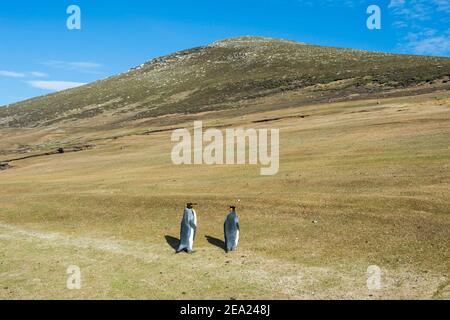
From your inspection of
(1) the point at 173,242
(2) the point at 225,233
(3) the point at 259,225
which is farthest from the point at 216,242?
(3) the point at 259,225

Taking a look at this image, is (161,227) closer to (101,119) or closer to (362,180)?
(362,180)

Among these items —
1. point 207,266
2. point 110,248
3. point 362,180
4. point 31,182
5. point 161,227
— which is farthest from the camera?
point 31,182

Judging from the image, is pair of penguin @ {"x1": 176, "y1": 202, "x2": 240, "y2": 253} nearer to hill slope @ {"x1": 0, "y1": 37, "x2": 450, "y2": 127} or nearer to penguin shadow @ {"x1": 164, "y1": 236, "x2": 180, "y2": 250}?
penguin shadow @ {"x1": 164, "y1": 236, "x2": 180, "y2": 250}

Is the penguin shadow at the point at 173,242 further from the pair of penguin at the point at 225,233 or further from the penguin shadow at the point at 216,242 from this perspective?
the penguin shadow at the point at 216,242

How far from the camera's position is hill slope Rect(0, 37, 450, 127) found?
4338 inches

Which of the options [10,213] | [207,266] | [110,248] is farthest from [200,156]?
[207,266]

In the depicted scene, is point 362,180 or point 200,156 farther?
point 200,156

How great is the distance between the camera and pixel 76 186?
42.3m

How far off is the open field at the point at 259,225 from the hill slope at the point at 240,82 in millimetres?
59953

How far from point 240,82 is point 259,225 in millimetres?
121464

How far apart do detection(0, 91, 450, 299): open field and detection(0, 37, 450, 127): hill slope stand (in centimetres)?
5995

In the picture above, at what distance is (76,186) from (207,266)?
→ 24453 mm

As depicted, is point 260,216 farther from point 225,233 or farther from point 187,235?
point 187,235

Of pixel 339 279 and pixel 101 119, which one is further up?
pixel 101 119
